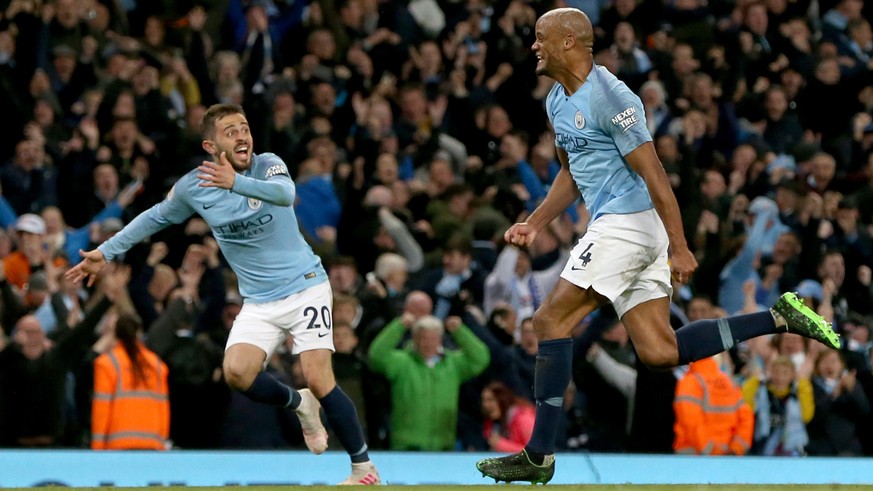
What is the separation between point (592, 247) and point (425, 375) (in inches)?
155

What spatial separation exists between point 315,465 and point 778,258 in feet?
19.8

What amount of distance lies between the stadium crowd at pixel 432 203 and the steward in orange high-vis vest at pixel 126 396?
8cm

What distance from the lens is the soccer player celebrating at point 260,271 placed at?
336 inches

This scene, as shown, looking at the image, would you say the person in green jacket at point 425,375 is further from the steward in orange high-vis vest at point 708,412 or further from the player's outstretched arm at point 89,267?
the player's outstretched arm at point 89,267

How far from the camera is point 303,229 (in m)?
13.4

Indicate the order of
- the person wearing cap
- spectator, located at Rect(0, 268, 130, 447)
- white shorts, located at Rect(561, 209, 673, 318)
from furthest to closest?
the person wearing cap
spectator, located at Rect(0, 268, 130, 447)
white shorts, located at Rect(561, 209, 673, 318)

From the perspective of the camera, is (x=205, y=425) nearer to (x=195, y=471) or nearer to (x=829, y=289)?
(x=195, y=471)

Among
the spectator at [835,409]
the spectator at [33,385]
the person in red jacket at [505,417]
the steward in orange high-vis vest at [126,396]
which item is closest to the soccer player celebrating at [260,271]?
the steward in orange high-vis vest at [126,396]

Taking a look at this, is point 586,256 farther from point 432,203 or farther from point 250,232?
point 432,203

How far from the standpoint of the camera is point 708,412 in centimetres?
1157

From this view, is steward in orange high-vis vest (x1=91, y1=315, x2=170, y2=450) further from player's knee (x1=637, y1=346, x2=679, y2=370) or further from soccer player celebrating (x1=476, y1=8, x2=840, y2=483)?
player's knee (x1=637, y1=346, x2=679, y2=370)

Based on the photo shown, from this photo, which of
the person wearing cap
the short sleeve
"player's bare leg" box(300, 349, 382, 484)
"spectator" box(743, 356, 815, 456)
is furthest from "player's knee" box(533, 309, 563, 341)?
the person wearing cap

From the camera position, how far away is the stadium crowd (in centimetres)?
1142

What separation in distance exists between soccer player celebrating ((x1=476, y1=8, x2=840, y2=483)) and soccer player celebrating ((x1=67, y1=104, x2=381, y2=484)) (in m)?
1.21
